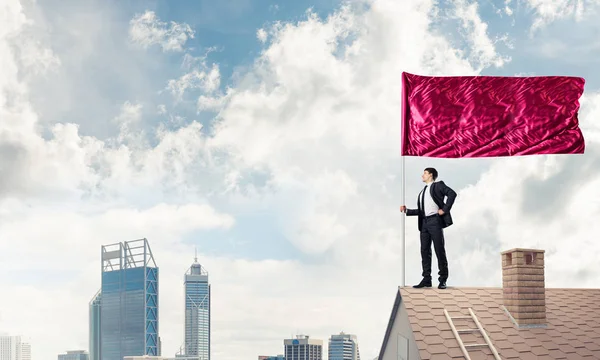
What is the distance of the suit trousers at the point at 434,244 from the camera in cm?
1892

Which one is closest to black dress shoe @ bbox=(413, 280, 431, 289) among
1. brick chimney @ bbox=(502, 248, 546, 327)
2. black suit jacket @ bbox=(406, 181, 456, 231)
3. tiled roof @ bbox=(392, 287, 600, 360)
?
tiled roof @ bbox=(392, 287, 600, 360)

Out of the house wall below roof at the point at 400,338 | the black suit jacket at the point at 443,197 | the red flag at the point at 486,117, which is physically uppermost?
the red flag at the point at 486,117

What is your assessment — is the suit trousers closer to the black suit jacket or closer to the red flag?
the black suit jacket

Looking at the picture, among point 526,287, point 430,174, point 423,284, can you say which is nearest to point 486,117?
point 430,174

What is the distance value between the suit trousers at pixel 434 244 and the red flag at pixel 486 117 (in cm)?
199

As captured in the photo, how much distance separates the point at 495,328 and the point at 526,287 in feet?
4.73

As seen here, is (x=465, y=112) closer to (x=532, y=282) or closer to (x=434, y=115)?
(x=434, y=115)

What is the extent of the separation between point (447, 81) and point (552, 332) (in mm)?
6951

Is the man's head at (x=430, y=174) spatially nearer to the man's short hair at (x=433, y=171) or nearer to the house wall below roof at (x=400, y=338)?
the man's short hair at (x=433, y=171)

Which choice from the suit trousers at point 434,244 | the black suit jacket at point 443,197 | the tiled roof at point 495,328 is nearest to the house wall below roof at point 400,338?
the tiled roof at point 495,328

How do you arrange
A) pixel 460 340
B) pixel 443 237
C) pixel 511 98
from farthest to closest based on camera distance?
pixel 511 98 < pixel 443 237 < pixel 460 340

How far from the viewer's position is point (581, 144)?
2047cm

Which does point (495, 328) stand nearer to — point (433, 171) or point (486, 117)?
point (433, 171)

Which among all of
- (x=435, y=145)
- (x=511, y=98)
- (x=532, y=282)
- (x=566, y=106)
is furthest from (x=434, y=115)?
(x=532, y=282)
